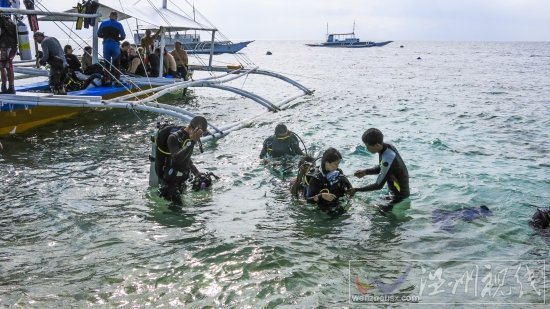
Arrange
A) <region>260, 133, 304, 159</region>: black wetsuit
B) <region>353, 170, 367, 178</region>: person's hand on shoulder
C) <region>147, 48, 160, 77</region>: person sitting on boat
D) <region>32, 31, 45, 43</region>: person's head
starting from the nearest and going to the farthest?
1. <region>353, 170, 367, 178</region>: person's hand on shoulder
2. <region>260, 133, 304, 159</region>: black wetsuit
3. <region>32, 31, 45, 43</region>: person's head
4. <region>147, 48, 160, 77</region>: person sitting on boat

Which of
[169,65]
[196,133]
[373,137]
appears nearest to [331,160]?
[373,137]

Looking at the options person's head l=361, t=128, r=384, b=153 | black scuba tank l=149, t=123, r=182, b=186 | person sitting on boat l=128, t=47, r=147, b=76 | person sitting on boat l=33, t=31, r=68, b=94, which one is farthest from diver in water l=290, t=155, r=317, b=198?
person sitting on boat l=128, t=47, r=147, b=76

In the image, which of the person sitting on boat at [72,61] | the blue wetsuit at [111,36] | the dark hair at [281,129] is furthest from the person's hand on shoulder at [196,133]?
the person sitting on boat at [72,61]

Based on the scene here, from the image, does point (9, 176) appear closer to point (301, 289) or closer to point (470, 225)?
point (301, 289)

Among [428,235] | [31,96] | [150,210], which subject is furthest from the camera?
[31,96]

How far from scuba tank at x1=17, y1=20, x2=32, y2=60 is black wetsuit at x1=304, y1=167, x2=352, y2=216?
12160mm

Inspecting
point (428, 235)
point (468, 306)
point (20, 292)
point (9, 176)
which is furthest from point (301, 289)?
point (9, 176)

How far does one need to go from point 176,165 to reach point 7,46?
6703mm

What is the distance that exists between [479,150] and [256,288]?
915 centimetres

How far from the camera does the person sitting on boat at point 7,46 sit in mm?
10477

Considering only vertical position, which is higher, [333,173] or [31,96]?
[31,96]

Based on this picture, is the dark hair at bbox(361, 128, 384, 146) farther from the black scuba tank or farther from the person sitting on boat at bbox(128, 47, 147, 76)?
the person sitting on boat at bbox(128, 47, 147, 76)

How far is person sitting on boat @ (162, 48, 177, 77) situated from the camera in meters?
19.8

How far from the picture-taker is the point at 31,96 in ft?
36.2
